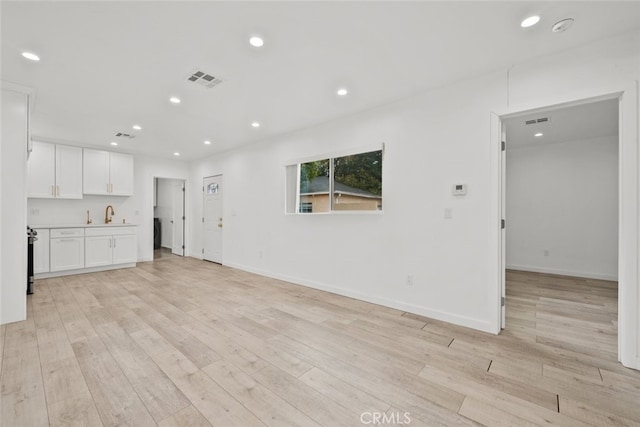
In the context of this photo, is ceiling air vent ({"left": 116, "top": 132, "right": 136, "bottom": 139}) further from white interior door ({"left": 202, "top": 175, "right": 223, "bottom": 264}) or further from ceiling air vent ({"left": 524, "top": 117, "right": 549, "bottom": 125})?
ceiling air vent ({"left": 524, "top": 117, "right": 549, "bottom": 125})

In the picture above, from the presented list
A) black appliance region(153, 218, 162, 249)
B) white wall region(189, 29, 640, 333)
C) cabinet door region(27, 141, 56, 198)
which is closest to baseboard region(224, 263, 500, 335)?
white wall region(189, 29, 640, 333)

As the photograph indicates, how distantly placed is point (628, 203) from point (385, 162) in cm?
217

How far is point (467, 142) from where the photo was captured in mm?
2838

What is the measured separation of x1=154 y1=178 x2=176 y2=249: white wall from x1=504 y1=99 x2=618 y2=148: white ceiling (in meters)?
8.75

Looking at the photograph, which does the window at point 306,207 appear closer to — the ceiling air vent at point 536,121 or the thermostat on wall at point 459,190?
the thermostat on wall at point 459,190

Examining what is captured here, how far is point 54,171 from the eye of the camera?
17.0ft

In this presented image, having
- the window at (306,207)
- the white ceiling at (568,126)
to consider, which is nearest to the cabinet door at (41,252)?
the window at (306,207)

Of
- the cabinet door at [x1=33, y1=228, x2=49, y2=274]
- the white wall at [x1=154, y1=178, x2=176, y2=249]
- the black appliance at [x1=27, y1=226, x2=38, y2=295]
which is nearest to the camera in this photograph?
the black appliance at [x1=27, y1=226, x2=38, y2=295]

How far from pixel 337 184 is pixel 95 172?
5.36 meters

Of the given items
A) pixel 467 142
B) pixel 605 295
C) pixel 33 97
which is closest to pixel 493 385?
pixel 467 142

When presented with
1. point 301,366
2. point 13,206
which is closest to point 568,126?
point 301,366

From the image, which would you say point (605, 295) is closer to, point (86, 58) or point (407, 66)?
point (407, 66)

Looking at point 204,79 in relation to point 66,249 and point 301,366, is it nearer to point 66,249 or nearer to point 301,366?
point 301,366

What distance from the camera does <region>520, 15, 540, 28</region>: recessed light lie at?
1.95 meters
